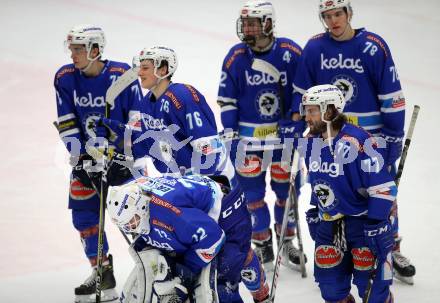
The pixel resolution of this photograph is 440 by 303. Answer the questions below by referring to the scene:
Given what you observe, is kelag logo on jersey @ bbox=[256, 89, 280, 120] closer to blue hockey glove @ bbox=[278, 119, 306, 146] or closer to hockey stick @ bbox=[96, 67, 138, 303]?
blue hockey glove @ bbox=[278, 119, 306, 146]

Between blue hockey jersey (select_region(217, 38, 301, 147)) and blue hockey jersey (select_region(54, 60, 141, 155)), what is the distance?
1.94 ft

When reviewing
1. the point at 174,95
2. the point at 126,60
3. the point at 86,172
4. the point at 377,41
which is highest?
the point at 377,41

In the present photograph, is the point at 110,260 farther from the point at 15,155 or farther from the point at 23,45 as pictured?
the point at 23,45

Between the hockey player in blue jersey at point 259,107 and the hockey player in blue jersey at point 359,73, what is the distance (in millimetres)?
257

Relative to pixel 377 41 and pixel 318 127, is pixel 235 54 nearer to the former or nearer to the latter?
pixel 377 41

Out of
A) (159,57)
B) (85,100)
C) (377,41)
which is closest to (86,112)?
(85,100)

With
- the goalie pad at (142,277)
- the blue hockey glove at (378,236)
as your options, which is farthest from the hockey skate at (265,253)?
the goalie pad at (142,277)

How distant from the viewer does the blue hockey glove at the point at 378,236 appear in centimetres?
497

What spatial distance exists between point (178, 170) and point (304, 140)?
2.36 ft

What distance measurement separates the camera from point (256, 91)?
6.23 meters

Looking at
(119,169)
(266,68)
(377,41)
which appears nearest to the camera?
(377,41)

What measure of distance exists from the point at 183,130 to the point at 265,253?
1.33 metres

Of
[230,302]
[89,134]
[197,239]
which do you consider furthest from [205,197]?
[89,134]

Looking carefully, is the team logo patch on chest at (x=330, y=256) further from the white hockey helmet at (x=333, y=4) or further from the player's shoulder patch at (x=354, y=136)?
the white hockey helmet at (x=333, y=4)
